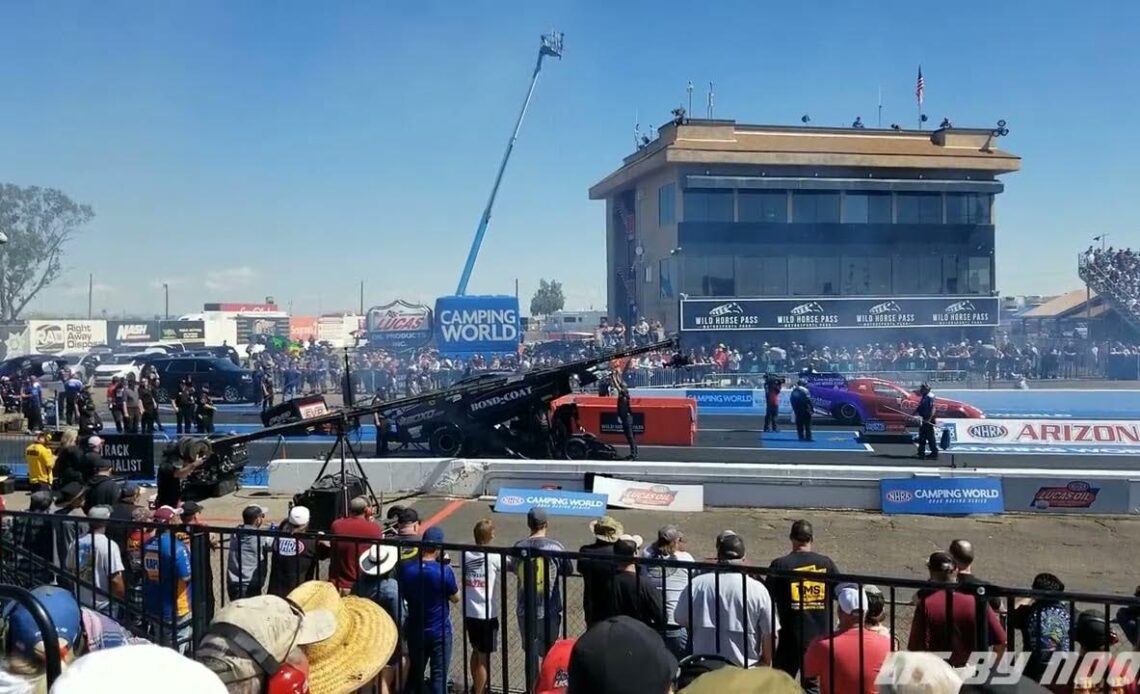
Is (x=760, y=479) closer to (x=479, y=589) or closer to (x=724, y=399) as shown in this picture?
(x=479, y=589)

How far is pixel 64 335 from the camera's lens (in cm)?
6297

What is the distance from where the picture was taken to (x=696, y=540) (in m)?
12.7

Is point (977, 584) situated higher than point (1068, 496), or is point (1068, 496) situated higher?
point (977, 584)

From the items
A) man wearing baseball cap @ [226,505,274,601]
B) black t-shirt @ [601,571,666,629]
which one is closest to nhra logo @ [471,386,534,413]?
man wearing baseball cap @ [226,505,274,601]

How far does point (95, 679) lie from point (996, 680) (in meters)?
2.40

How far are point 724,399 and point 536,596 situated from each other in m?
23.7

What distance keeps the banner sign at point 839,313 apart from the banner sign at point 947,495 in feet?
96.5

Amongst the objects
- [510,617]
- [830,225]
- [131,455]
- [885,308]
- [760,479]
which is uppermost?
[830,225]

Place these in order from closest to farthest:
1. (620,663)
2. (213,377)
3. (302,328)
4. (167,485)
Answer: (620,663), (167,485), (213,377), (302,328)

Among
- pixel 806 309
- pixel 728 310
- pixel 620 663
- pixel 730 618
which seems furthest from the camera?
pixel 806 309

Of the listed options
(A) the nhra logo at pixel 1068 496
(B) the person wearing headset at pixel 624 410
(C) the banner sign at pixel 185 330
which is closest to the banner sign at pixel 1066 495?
(A) the nhra logo at pixel 1068 496

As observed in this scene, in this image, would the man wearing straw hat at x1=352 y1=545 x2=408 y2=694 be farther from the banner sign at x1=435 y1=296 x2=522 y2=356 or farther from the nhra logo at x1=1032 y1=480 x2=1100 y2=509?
the banner sign at x1=435 y1=296 x2=522 y2=356

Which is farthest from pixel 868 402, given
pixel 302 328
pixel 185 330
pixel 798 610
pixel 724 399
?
pixel 302 328

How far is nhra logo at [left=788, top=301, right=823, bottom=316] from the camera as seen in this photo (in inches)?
1770
